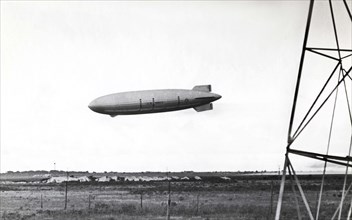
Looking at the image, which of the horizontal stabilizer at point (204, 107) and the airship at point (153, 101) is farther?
the horizontal stabilizer at point (204, 107)

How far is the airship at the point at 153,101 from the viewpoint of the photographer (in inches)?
1141

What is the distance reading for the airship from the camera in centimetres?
2898

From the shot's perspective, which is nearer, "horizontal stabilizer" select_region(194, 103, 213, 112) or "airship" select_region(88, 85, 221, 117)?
"airship" select_region(88, 85, 221, 117)

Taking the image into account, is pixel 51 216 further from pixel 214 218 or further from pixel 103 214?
pixel 214 218

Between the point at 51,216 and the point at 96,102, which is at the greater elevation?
the point at 96,102

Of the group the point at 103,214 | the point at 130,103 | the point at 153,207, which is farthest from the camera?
the point at 153,207

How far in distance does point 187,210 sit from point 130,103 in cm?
1035

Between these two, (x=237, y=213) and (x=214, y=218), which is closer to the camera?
A: (x=214, y=218)

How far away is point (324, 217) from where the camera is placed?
30.0m

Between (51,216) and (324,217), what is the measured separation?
1655cm

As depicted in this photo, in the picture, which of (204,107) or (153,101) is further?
(204,107)

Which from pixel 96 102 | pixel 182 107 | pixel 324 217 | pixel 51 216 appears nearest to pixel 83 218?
pixel 51 216

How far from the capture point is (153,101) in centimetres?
2898

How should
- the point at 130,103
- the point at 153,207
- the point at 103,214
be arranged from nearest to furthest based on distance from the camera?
the point at 130,103 < the point at 103,214 < the point at 153,207
